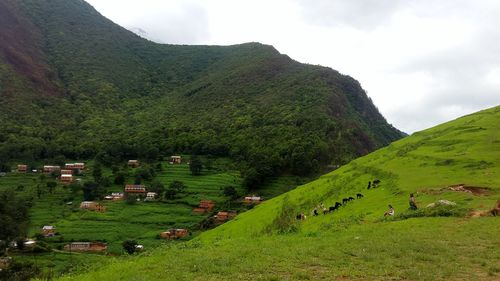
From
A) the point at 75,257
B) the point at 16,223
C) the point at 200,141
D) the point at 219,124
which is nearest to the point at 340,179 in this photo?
the point at 75,257

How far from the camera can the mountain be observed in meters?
108

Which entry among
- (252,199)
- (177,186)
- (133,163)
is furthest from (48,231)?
(133,163)

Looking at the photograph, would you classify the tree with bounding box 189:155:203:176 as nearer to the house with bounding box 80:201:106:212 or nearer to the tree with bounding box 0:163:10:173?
the house with bounding box 80:201:106:212

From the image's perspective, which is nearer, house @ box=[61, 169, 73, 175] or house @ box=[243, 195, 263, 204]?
house @ box=[243, 195, 263, 204]

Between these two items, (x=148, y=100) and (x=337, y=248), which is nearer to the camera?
(x=337, y=248)

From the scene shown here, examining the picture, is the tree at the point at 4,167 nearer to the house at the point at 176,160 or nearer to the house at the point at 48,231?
the house at the point at 176,160

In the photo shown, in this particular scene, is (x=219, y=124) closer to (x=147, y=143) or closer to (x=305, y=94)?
(x=147, y=143)

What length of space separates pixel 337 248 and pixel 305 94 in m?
121

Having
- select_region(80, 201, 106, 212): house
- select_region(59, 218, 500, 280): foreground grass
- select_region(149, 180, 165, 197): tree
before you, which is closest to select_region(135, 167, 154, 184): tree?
select_region(149, 180, 165, 197): tree

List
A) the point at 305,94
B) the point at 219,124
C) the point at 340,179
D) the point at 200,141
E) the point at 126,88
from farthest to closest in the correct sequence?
the point at 126,88 < the point at 305,94 < the point at 219,124 < the point at 200,141 < the point at 340,179

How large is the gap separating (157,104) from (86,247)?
3956 inches

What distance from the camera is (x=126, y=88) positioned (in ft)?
547

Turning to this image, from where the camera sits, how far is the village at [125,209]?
2594 inches

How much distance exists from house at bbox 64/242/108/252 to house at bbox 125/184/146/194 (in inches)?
1041
